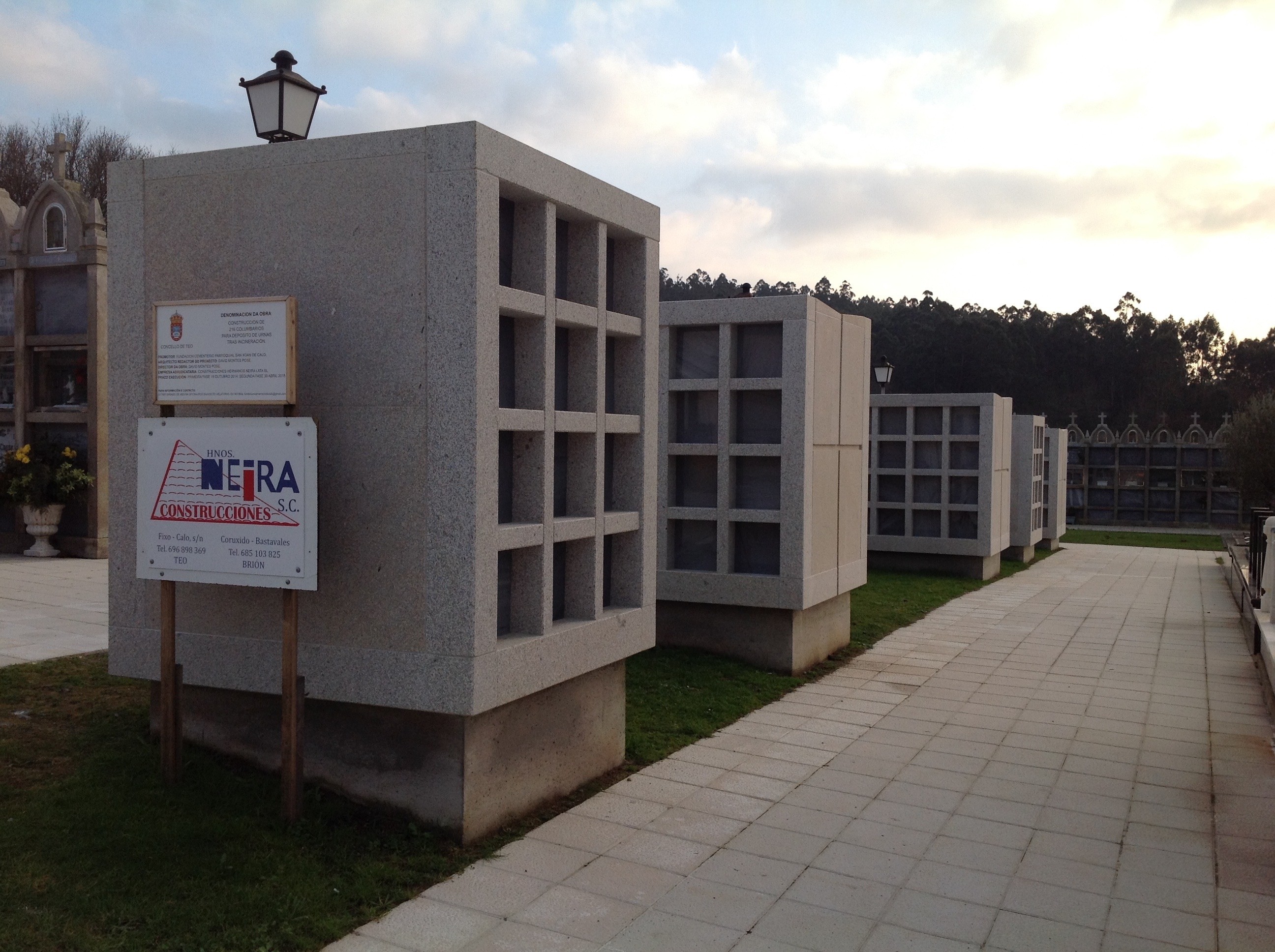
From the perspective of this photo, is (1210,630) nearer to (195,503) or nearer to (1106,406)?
(195,503)

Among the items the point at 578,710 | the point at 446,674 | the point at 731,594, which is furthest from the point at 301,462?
the point at 731,594

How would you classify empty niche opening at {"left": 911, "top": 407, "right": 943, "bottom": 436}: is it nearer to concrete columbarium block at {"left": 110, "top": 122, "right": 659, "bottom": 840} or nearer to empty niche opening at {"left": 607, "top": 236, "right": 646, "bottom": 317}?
empty niche opening at {"left": 607, "top": 236, "right": 646, "bottom": 317}

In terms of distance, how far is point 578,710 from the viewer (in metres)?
6.66

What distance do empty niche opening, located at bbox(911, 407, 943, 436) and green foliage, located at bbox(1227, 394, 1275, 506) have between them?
349 inches

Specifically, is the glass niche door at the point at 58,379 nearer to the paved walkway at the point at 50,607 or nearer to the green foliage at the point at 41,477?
the green foliage at the point at 41,477

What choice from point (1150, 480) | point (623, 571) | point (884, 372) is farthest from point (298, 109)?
point (1150, 480)

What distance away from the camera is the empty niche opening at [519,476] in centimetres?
605

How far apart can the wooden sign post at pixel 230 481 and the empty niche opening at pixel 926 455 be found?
51.0ft

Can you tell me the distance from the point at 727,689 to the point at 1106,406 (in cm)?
5507

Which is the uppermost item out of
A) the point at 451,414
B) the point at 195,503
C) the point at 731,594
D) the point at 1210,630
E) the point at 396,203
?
the point at 396,203

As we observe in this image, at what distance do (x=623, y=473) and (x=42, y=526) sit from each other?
491 inches

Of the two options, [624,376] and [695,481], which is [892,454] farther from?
[624,376]

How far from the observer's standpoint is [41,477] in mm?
15984

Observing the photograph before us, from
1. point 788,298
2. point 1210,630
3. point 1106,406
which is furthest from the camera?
point 1106,406
